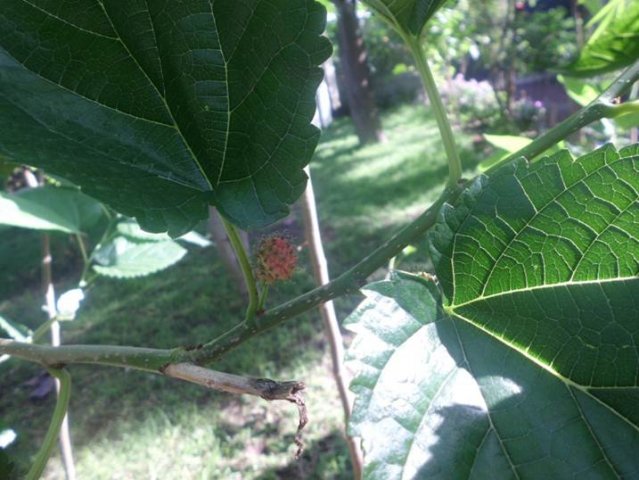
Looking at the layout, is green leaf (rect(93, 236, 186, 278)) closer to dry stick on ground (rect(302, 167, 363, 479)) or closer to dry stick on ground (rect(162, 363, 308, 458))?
dry stick on ground (rect(302, 167, 363, 479))

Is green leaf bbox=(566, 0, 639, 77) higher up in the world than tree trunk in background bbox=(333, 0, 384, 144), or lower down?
higher up

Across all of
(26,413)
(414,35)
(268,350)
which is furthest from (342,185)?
(414,35)

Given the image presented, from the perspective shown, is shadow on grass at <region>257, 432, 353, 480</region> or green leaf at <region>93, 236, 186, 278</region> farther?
shadow on grass at <region>257, 432, 353, 480</region>

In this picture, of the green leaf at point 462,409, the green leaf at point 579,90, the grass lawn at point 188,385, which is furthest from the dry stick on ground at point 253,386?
the grass lawn at point 188,385

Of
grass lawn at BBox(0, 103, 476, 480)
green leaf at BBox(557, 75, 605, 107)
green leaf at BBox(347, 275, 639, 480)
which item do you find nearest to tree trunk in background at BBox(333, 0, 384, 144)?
grass lawn at BBox(0, 103, 476, 480)

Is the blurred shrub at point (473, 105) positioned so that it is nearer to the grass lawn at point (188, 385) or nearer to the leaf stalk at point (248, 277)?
the grass lawn at point (188, 385)

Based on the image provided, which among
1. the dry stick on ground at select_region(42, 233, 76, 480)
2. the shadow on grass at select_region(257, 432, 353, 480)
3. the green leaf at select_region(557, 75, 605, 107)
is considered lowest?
the shadow on grass at select_region(257, 432, 353, 480)
